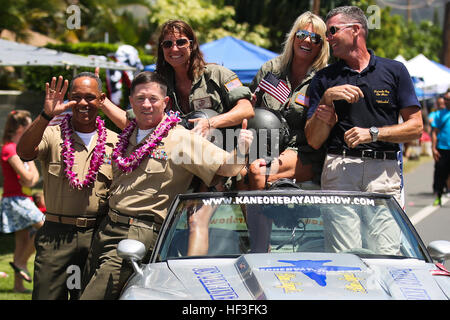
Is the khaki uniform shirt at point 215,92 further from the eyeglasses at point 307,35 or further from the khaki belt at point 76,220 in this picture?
the khaki belt at point 76,220

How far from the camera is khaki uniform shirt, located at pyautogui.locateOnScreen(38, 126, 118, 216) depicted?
18.0ft

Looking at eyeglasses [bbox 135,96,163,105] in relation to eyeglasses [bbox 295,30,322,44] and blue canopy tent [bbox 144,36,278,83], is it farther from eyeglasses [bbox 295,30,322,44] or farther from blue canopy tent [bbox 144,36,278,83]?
blue canopy tent [bbox 144,36,278,83]

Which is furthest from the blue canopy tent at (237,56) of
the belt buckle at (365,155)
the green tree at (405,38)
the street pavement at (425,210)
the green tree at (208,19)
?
the green tree at (405,38)

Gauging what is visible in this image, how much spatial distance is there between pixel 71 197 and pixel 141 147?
760 mm

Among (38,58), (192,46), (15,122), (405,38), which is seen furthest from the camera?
(405,38)

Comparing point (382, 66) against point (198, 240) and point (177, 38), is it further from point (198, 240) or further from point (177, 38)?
point (198, 240)

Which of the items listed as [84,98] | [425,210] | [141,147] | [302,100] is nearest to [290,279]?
[141,147]

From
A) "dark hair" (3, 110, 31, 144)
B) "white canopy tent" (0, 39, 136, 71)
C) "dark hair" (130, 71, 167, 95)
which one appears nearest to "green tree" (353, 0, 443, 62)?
"white canopy tent" (0, 39, 136, 71)

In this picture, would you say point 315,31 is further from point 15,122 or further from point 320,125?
point 15,122

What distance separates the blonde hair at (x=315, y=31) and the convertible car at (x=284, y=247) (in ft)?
6.10

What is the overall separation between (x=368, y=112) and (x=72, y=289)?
2.59 m

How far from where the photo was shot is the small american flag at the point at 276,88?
636 centimetres

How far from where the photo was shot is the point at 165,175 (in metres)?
5.06
